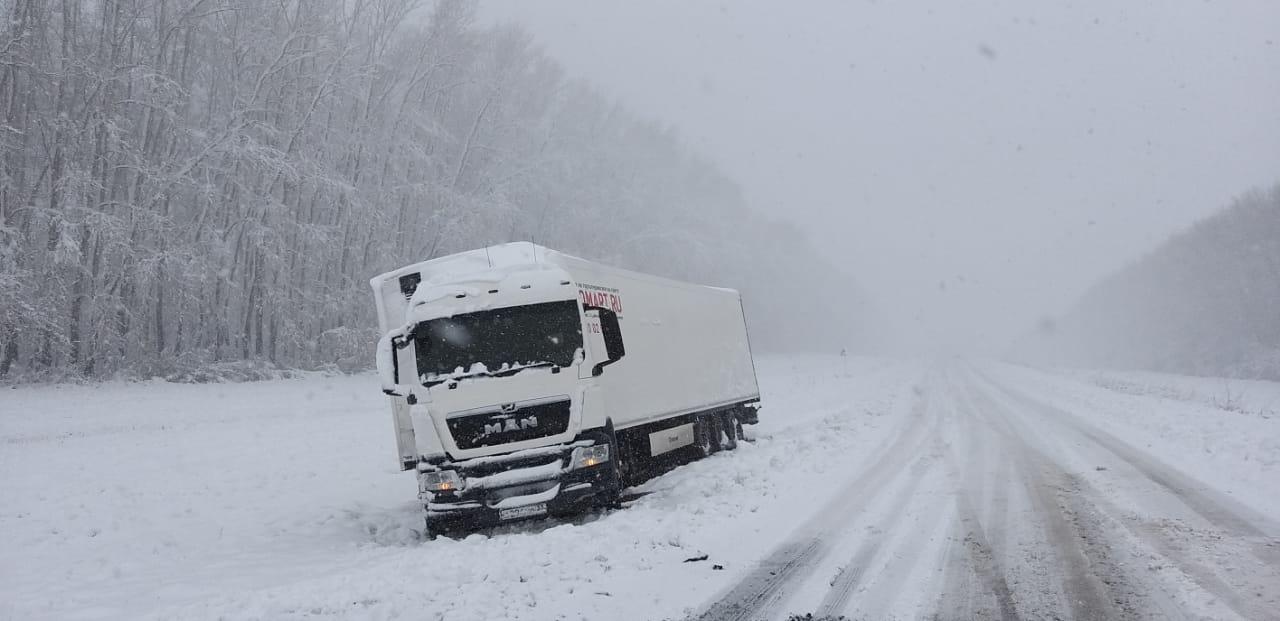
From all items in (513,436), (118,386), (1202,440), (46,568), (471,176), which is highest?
(471,176)

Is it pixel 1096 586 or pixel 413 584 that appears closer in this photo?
pixel 1096 586

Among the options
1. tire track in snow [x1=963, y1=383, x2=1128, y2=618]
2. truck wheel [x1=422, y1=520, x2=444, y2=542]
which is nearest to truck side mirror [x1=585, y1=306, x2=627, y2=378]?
truck wheel [x1=422, y1=520, x2=444, y2=542]

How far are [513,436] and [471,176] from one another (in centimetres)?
2789

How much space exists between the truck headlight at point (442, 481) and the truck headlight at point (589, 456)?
1331 millimetres

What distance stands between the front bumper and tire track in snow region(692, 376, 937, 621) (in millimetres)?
2888

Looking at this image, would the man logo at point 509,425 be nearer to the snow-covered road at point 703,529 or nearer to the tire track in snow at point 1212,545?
the snow-covered road at point 703,529

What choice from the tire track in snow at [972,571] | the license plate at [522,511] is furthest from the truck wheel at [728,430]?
the license plate at [522,511]

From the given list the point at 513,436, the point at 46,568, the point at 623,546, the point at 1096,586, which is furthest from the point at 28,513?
the point at 1096,586

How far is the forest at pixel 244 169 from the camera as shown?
2016cm

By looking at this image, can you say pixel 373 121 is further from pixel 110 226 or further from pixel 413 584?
pixel 413 584

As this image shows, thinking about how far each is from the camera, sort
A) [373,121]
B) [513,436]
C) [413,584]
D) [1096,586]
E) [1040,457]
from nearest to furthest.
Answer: [1096,586], [413,584], [513,436], [1040,457], [373,121]

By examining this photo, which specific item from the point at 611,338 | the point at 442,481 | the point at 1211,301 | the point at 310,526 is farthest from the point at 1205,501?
the point at 1211,301

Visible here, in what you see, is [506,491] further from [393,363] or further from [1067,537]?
[1067,537]

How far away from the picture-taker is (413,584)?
6.37m
